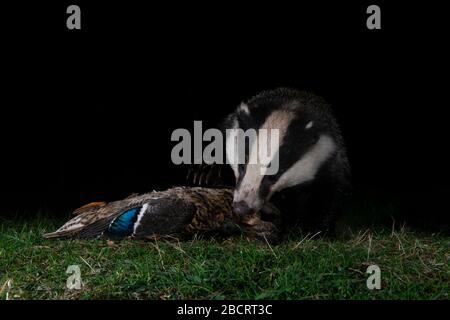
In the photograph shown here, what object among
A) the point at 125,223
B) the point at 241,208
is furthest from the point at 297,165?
the point at 125,223

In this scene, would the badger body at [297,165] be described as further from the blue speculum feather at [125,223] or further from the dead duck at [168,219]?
the blue speculum feather at [125,223]

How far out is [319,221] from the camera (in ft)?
16.4

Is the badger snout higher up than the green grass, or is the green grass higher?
the badger snout

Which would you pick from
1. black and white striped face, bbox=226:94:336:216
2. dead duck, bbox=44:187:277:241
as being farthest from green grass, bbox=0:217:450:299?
black and white striped face, bbox=226:94:336:216

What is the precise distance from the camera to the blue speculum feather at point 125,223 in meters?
4.37

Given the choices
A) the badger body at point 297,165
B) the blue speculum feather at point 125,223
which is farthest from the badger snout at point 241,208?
the blue speculum feather at point 125,223

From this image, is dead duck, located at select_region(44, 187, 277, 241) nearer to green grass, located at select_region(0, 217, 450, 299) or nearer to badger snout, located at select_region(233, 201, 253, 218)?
green grass, located at select_region(0, 217, 450, 299)

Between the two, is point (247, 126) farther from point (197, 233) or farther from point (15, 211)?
point (15, 211)

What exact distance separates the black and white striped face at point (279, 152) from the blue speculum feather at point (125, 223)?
0.64 meters

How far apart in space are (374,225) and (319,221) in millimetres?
746

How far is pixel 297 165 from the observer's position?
4.56m

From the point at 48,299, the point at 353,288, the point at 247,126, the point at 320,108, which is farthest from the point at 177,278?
the point at 320,108

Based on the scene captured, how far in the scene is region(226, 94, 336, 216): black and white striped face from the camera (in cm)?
422

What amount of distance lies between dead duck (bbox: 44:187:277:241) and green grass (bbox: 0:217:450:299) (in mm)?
103
